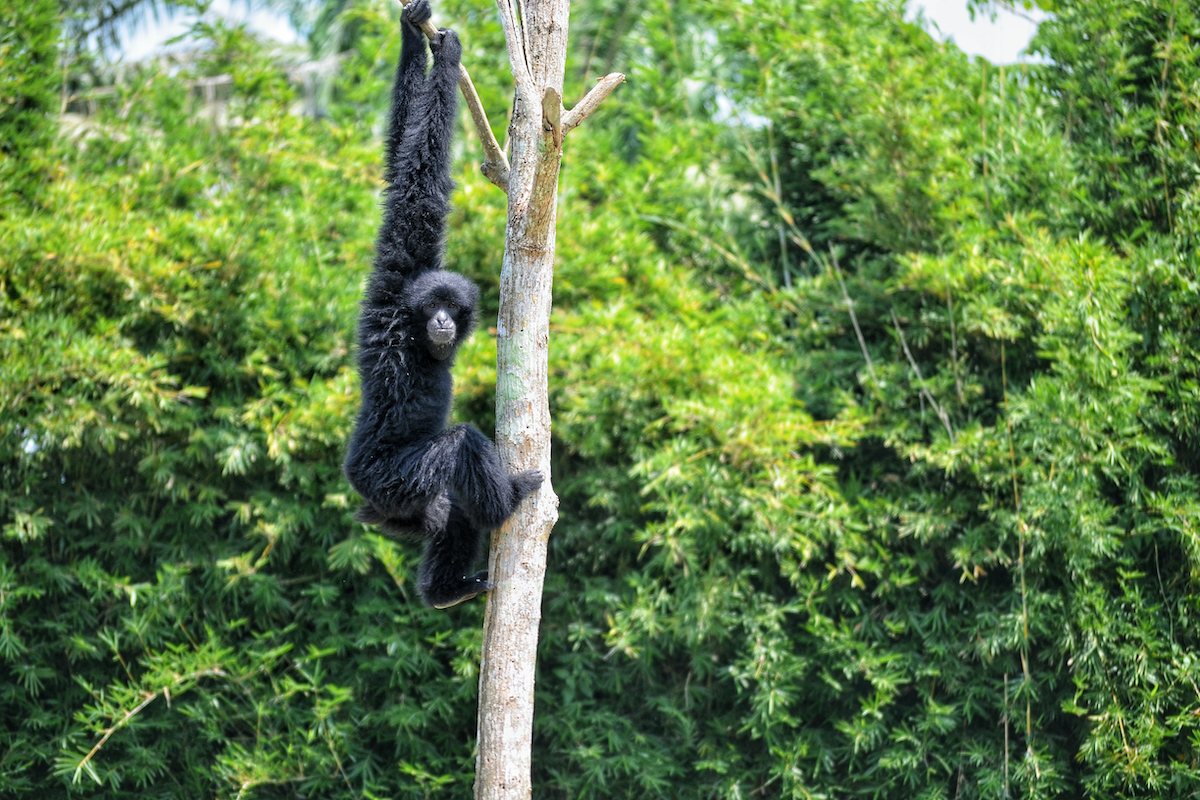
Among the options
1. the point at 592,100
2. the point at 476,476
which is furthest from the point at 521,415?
the point at 592,100

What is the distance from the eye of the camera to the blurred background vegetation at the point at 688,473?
498 centimetres

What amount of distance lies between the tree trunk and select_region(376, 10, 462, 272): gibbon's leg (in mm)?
450

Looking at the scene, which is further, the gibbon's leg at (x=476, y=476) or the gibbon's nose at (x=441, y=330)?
the gibbon's nose at (x=441, y=330)

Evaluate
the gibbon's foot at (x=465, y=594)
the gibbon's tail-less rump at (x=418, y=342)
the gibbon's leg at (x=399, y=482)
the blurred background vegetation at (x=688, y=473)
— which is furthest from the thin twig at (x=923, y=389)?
the gibbon's leg at (x=399, y=482)

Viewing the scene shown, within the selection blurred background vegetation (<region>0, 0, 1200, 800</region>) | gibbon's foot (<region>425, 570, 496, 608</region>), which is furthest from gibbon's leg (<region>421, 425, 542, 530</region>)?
blurred background vegetation (<region>0, 0, 1200, 800</region>)

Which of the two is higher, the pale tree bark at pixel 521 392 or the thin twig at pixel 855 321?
the pale tree bark at pixel 521 392

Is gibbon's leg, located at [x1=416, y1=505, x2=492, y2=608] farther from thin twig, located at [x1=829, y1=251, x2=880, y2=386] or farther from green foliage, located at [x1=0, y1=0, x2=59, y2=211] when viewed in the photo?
green foliage, located at [x1=0, y1=0, x2=59, y2=211]

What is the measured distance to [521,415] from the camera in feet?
11.0

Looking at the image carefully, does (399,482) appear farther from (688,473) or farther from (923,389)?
(923,389)

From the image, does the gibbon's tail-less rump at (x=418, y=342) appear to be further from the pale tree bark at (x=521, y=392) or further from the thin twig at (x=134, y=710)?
the thin twig at (x=134, y=710)

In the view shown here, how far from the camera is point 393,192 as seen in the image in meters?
3.87

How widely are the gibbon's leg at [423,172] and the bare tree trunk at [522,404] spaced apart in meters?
0.46

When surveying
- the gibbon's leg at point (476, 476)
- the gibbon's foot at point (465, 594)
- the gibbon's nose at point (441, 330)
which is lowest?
the gibbon's foot at point (465, 594)

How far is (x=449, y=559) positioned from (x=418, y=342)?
984mm
